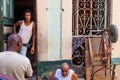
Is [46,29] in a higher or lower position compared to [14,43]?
higher

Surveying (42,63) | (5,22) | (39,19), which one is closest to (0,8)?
(5,22)

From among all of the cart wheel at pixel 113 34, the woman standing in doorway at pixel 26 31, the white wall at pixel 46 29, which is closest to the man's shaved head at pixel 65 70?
the woman standing in doorway at pixel 26 31

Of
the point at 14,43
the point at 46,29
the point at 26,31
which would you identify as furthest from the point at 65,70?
the point at 14,43

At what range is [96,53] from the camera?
24.6 feet

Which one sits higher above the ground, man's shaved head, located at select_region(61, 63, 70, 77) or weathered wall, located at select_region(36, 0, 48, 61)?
weathered wall, located at select_region(36, 0, 48, 61)

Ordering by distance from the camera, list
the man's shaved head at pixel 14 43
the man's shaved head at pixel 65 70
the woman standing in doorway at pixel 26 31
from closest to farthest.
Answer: the man's shaved head at pixel 14 43 → the man's shaved head at pixel 65 70 → the woman standing in doorway at pixel 26 31

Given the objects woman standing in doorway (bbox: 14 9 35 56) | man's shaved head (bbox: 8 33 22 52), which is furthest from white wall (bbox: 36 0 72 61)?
man's shaved head (bbox: 8 33 22 52)

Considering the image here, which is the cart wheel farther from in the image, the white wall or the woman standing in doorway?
the woman standing in doorway

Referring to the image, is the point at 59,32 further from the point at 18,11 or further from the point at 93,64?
the point at 18,11

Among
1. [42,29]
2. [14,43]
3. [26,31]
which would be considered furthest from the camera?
[42,29]

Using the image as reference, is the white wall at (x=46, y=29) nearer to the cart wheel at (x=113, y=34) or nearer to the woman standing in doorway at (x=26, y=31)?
the woman standing in doorway at (x=26, y=31)

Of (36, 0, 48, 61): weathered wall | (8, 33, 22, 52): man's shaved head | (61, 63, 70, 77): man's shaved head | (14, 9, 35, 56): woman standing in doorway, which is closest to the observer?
(8, 33, 22, 52): man's shaved head

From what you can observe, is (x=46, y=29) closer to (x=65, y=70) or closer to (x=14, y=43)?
(x=65, y=70)

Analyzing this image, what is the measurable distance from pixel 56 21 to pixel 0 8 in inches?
62.1
